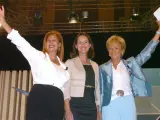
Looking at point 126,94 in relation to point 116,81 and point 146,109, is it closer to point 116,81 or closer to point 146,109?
point 116,81

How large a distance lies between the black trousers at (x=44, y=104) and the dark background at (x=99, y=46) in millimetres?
3179

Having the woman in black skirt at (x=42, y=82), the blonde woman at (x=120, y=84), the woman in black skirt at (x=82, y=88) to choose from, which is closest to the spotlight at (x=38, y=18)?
the woman in black skirt at (x=82, y=88)

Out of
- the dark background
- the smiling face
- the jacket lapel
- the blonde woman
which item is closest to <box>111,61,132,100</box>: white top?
the blonde woman

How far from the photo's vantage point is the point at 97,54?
530cm

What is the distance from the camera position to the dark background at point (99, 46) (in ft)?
17.1

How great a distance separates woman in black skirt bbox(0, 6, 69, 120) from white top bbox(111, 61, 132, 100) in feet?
1.70

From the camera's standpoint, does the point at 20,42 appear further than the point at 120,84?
No

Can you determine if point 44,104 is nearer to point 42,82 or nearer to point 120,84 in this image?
point 42,82

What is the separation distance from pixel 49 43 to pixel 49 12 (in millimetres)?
5896

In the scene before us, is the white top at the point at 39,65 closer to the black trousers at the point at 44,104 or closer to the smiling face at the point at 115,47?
the black trousers at the point at 44,104

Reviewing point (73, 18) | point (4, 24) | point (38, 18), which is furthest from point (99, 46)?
point (4, 24)

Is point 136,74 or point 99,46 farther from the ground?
point 99,46

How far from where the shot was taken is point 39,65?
7.13 ft

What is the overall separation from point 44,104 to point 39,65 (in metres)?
0.30
